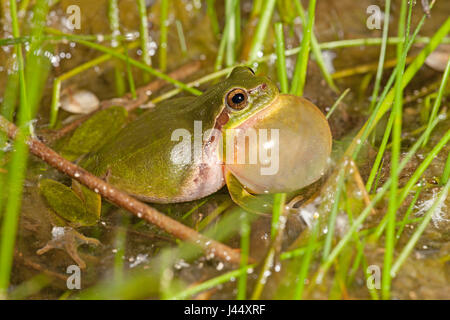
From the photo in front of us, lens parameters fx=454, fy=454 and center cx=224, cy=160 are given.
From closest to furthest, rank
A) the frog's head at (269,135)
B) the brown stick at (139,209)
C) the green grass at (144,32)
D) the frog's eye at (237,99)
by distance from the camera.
→ 1. the brown stick at (139,209)
2. the frog's head at (269,135)
3. the frog's eye at (237,99)
4. the green grass at (144,32)

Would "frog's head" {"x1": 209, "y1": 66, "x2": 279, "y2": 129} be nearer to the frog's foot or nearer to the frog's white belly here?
the frog's white belly

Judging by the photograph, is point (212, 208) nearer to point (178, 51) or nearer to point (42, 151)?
point (42, 151)

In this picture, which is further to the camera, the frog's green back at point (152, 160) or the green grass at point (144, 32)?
the green grass at point (144, 32)

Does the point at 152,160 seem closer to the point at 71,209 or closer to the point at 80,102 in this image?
the point at 71,209

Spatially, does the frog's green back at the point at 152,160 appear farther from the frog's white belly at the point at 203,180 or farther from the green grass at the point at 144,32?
the green grass at the point at 144,32

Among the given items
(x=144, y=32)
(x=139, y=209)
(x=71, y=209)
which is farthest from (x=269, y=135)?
(x=144, y=32)

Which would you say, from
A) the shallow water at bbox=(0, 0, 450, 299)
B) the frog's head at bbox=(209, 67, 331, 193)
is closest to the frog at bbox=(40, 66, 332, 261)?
the frog's head at bbox=(209, 67, 331, 193)

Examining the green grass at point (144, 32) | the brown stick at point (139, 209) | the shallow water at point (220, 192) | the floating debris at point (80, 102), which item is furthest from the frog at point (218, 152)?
the green grass at point (144, 32)

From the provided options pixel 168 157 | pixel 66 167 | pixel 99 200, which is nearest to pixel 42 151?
pixel 66 167
